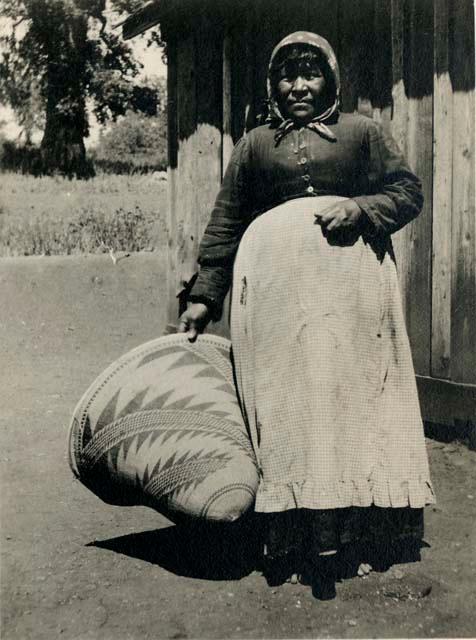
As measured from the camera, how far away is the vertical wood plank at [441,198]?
14.2 feet

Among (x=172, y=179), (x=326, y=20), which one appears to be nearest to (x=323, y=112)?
(x=326, y=20)

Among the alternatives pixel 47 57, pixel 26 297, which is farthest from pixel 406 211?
pixel 47 57

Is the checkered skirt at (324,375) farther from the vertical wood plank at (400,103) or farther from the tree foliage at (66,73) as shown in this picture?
the tree foliage at (66,73)

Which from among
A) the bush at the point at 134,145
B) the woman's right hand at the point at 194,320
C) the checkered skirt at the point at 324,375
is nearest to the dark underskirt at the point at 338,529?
the checkered skirt at the point at 324,375

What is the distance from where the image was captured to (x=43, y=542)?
3453 millimetres

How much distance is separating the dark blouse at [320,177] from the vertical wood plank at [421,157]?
1549 millimetres

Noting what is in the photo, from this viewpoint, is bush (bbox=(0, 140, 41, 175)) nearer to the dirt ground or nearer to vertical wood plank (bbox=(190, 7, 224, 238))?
vertical wood plank (bbox=(190, 7, 224, 238))

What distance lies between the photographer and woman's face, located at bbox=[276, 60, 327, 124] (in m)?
3.01

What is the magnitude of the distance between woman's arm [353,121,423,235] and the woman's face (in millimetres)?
226

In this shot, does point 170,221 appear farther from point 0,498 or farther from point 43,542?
point 43,542

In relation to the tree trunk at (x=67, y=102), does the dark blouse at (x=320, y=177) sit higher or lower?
lower

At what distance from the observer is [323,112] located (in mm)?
3076

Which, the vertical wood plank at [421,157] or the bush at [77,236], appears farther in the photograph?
the bush at [77,236]

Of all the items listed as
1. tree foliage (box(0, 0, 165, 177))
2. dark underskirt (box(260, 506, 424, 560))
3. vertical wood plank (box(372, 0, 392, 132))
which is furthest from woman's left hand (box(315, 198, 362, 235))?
A: tree foliage (box(0, 0, 165, 177))
